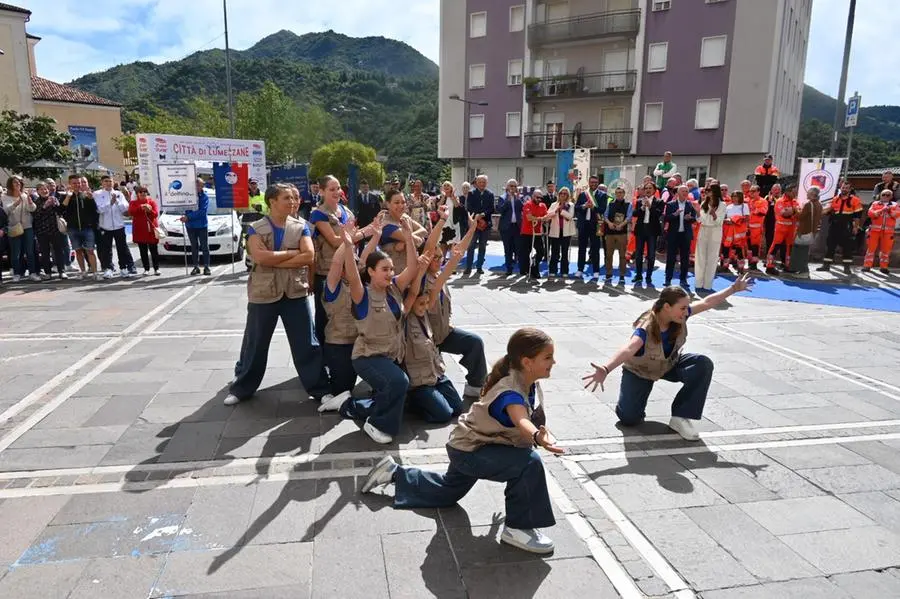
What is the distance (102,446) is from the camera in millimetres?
4320

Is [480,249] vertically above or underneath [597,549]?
above

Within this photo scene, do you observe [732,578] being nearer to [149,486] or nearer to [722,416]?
[722,416]

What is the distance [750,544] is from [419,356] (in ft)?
8.66

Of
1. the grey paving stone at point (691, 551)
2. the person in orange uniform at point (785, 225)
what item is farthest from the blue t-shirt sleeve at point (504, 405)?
the person in orange uniform at point (785, 225)

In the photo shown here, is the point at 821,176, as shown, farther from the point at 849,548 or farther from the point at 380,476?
the point at 380,476

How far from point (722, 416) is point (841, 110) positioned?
15859mm

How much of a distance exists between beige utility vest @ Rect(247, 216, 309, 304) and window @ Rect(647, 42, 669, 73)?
108 feet

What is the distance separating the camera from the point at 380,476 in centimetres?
365

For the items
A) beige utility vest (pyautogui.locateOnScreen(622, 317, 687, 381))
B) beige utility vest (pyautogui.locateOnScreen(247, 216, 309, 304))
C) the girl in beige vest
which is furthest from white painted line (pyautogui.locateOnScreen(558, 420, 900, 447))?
beige utility vest (pyautogui.locateOnScreen(247, 216, 309, 304))

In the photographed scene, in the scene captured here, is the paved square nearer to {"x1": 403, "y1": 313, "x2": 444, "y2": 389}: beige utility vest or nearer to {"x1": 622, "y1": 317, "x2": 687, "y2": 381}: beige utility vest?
{"x1": 403, "y1": 313, "x2": 444, "y2": 389}: beige utility vest

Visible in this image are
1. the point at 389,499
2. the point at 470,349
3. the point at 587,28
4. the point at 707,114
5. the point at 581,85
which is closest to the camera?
the point at 389,499

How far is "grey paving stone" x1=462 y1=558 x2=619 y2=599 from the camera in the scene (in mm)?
2809

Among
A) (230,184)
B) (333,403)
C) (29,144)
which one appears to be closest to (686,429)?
(333,403)

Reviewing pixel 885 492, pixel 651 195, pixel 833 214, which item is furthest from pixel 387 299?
pixel 833 214
